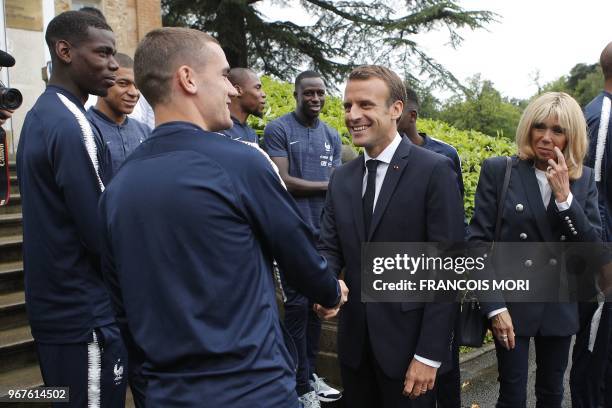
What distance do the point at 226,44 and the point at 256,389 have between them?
13523 mm

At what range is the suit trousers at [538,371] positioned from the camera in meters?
3.04

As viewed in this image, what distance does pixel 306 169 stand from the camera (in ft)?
15.5

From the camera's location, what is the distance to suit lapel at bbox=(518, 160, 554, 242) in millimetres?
3076

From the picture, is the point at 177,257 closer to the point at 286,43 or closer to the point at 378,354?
the point at 378,354

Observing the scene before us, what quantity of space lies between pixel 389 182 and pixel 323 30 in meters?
13.5

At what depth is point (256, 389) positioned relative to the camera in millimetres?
1602

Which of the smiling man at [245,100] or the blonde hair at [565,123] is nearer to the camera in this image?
the blonde hair at [565,123]

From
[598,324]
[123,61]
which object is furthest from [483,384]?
[123,61]

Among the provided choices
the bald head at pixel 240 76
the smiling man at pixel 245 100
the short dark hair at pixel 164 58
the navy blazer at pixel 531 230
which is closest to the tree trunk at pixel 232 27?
the bald head at pixel 240 76

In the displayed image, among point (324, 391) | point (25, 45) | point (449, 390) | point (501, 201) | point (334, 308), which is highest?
point (25, 45)

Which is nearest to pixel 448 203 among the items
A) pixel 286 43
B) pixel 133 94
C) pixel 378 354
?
pixel 378 354

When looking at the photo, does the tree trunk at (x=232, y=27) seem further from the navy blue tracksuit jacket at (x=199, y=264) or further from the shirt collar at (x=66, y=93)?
the navy blue tracksuit jacket at (x=199, y=264)

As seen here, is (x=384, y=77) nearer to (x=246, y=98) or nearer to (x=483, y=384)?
(x=246, y=98)

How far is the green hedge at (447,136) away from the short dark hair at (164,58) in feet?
14.2
